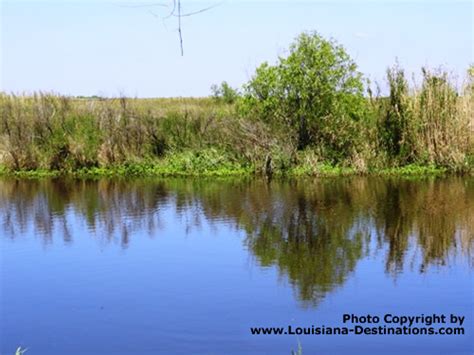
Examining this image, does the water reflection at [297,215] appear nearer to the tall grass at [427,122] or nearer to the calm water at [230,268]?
the calm water at [230,268]

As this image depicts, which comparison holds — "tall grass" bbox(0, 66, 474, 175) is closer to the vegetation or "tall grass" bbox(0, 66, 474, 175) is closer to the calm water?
the vegetation

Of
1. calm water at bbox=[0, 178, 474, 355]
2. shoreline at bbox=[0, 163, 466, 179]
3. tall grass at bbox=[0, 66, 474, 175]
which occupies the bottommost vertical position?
calm water at bbox=[0, 178, 474, 355]

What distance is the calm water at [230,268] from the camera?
28.7 feet

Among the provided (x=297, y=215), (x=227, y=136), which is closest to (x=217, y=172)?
(x=227, y=136)

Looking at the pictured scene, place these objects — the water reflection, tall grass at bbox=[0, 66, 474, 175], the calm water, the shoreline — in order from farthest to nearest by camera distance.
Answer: tall grass at bbox=[0, 66, 474, 175]
the shoreline
the water reflection
the calm water

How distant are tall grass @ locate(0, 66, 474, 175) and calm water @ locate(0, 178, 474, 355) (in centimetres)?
365

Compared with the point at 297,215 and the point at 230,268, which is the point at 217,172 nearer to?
the point at 297,215

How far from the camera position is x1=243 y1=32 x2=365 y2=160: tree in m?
→ 23.6

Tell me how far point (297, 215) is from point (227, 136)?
9.17 metres

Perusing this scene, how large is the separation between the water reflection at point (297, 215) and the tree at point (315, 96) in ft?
8.72

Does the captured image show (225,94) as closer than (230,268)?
No

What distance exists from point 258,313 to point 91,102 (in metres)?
20.6

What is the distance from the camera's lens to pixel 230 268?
11.6 meters

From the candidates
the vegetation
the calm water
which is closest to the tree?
the vegetation
